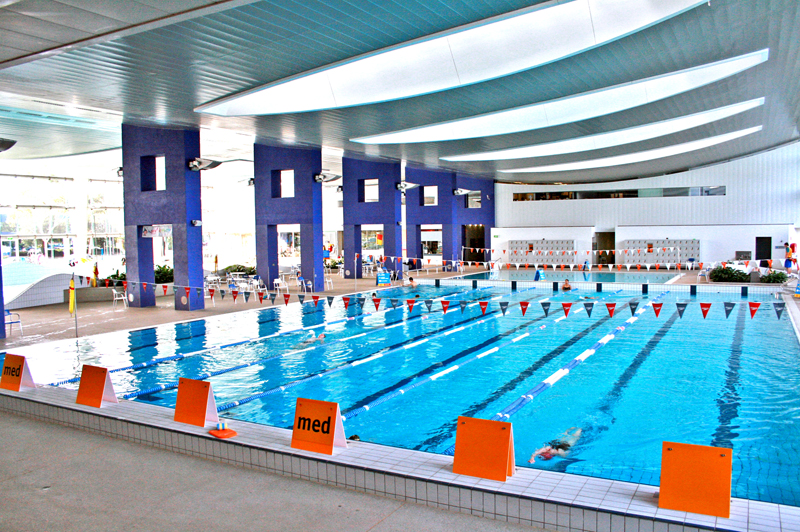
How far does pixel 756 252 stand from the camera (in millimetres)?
24312

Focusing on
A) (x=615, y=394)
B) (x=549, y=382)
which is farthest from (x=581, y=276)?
(x=615, y=394)

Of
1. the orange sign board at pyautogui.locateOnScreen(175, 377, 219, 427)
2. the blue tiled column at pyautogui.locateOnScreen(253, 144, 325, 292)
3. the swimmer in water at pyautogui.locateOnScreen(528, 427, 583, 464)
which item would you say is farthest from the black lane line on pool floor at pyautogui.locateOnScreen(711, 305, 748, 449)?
the blue tiled column at pyautogui.locateOnScreen(253, 144, 325, 292)

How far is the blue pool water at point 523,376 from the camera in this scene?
5.28 meters

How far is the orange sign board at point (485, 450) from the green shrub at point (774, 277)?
1679 cm

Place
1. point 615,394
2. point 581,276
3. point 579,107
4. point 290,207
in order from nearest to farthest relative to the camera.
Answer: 1. point 615,394
2. point 579,107
3. point 290,207
4. point 581,276

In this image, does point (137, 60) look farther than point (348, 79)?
No

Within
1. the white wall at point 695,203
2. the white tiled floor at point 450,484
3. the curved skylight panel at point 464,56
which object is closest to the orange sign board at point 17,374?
the white tiled floor at point 450,484

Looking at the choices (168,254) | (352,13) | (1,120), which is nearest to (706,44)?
(352,13)

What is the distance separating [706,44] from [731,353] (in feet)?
15.5

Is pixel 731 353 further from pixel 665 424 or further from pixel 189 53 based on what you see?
pixel 189 53

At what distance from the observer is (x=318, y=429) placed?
431 cm

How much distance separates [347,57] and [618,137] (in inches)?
419

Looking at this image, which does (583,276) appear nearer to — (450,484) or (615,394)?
(615,394)

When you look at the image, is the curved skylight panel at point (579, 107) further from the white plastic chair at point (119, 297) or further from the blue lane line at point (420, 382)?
the white plastic chair at point (119, 297)
